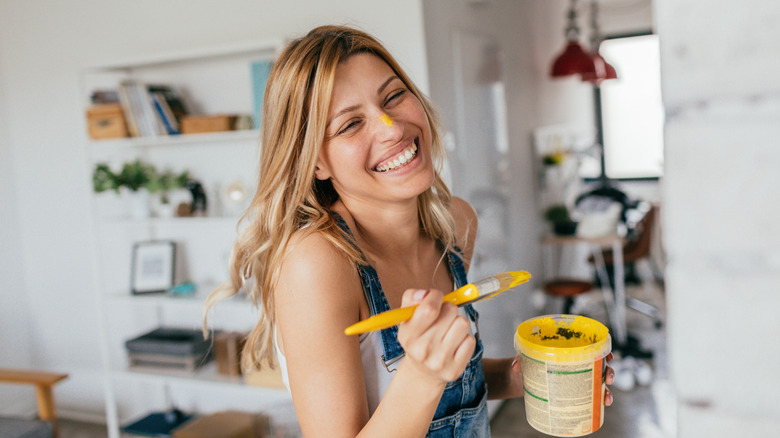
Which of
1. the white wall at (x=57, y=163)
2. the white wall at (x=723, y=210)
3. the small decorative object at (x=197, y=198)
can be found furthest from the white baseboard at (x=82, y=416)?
the white wall at (x=723, y=210)

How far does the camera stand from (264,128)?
44.9 inches

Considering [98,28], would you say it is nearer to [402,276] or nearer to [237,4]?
[237,4]

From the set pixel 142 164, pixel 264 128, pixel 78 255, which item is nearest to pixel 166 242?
pixel 142 164

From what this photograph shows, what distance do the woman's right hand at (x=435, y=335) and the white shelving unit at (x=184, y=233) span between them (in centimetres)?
231

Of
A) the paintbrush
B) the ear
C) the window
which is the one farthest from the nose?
the window

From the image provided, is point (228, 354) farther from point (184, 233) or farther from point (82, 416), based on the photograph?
point (82, 416)

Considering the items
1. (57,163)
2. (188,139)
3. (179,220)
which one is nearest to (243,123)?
(188,139)

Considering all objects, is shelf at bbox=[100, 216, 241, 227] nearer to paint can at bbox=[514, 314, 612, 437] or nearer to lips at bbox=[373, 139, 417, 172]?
lips at bbox=[373, 139, 417, 172]

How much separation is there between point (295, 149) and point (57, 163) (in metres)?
3.30

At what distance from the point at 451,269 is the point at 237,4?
2.46 metres

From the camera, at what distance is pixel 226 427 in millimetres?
3199

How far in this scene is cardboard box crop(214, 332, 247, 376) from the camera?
3.16 meters

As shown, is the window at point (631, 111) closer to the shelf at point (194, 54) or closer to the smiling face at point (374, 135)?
the shelf at point (194, 54)

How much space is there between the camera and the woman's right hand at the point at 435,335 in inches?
29.3
